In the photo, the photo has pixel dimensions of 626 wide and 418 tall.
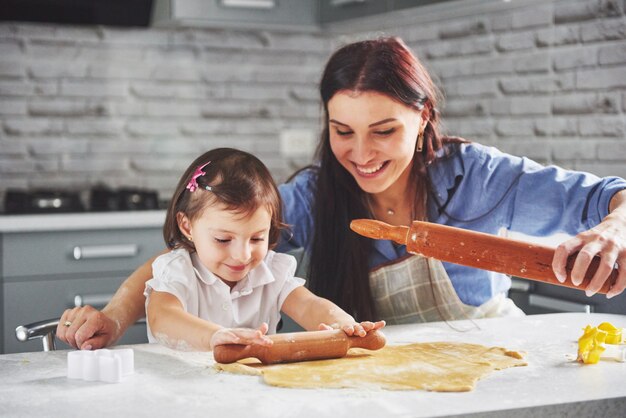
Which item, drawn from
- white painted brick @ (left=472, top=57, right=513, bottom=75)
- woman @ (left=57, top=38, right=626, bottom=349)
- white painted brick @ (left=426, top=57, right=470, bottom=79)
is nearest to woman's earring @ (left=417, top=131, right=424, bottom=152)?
woman @ (left=57, top=38, right=626, bottom=349)

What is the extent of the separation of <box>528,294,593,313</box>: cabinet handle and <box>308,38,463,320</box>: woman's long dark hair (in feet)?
1.66

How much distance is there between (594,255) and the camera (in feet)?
3.85

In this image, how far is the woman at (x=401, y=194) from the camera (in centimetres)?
163

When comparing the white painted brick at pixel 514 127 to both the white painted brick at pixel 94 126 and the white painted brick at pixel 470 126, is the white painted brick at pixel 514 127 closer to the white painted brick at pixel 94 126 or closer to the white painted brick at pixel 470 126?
the white painted brick at pixel 470 126

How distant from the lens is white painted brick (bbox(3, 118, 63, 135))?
311 centimetres

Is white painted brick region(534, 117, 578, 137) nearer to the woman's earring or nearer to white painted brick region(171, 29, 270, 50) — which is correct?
Answer: the woman's earring

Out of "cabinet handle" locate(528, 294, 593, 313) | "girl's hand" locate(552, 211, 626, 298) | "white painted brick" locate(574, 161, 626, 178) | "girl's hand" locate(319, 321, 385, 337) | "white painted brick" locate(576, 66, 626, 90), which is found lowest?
"cabinet handle" locate(528, 294, 593, 313)

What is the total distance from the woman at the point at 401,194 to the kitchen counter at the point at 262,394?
39 cm

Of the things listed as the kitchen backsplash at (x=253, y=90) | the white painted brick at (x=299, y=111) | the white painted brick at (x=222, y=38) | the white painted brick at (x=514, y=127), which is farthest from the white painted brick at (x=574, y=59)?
the white painted brick at (x=222, y=38)

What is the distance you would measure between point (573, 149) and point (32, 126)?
6.30 feet

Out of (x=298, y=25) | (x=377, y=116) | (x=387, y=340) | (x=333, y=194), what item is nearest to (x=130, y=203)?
(x=298, y=25)

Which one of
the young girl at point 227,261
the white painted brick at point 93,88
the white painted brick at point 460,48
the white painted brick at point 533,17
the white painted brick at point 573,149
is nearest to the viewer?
the young girl at point 227,261

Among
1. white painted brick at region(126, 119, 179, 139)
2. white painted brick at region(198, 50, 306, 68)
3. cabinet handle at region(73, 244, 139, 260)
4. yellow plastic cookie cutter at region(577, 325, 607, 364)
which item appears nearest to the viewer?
yellow plastic cookie cutter at region(577, 325, 607, 364)

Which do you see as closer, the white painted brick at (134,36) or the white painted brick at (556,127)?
the white painted brick at (556,127)
